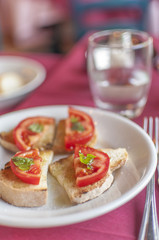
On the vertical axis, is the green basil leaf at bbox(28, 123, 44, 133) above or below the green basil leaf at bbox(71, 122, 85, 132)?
below

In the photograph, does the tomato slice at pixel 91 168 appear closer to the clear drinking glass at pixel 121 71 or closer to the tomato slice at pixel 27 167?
the tomato slice at pixel 27 167

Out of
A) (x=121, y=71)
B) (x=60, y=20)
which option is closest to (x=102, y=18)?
(x=60, y=20)

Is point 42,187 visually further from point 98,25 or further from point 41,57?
point 98,25

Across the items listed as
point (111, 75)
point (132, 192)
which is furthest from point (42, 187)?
point (111, 75)

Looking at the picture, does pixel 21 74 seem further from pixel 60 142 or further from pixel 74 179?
pixel 74 179

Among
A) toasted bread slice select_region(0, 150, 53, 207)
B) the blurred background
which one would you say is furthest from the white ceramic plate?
the blurred background

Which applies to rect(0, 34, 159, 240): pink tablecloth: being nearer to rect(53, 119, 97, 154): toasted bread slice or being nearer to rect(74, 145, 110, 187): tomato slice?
rect(74, 145, 110, 187): tomato slice

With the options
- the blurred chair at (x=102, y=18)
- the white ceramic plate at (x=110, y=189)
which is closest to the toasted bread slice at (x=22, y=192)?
the white ceramic plate at (x=110, y=189)
